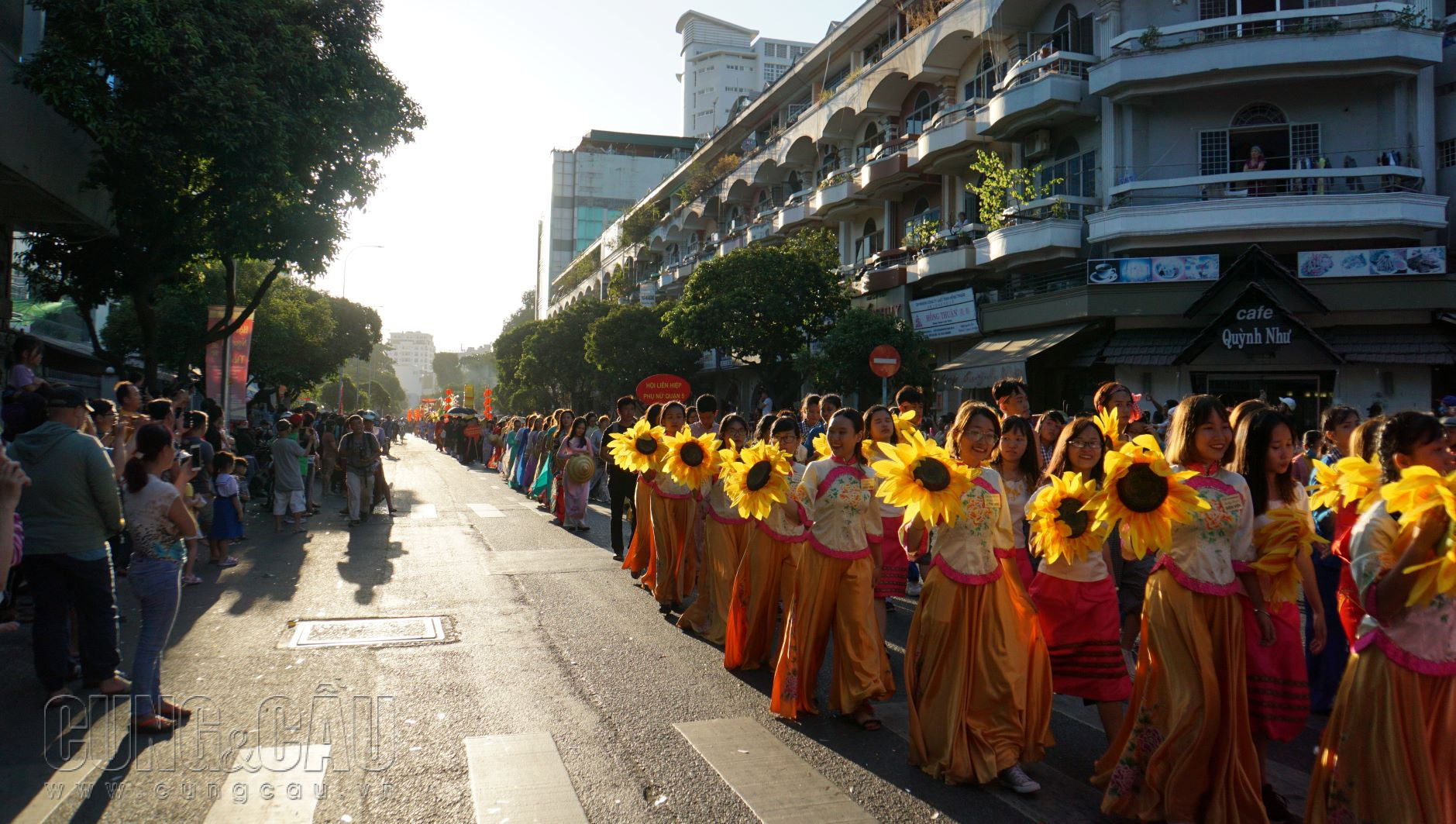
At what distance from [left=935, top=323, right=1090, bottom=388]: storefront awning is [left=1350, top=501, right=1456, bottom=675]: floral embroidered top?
17564mm

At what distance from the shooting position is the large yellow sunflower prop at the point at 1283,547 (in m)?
4.14

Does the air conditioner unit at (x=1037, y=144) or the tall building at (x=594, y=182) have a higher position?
the tall building at (x=594, y=182)

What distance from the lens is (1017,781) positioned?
459cm

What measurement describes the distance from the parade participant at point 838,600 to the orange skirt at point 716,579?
5.77 ft

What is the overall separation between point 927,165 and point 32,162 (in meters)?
20.3

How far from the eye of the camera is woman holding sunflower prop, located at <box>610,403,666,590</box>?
9148 millimetres

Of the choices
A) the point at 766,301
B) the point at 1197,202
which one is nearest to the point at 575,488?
the point at 766,301

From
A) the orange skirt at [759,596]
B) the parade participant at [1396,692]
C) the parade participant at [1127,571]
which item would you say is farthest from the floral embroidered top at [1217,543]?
the orange skirt at [759,596]

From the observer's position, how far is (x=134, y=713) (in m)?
5.16

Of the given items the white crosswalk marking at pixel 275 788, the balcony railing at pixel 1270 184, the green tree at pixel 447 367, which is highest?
the green tree at pixel 447 367

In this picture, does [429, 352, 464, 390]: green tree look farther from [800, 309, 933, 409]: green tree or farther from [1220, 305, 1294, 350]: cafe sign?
[1220, 305, 1294, 350]: cafe sign

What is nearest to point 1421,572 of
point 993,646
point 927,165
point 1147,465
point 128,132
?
point 1147,465

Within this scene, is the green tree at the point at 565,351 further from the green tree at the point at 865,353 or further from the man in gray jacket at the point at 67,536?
the man in gray jacket at the point at 67,536

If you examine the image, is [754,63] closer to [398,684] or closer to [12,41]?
→ [12,41]
